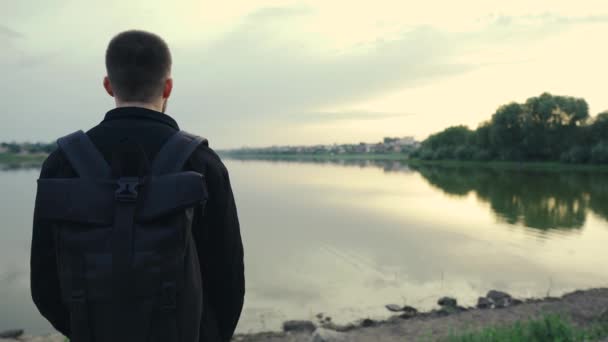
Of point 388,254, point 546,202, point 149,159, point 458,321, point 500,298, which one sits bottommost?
point 388,254

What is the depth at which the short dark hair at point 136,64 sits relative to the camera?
1.75 m

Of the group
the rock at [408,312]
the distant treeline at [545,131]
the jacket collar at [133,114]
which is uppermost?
the distant treeline at [545,131]

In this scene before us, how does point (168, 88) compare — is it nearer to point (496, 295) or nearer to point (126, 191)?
point (126, 191)

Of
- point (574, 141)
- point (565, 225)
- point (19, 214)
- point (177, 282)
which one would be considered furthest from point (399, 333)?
point (574, 141)

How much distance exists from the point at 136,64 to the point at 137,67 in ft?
0.04

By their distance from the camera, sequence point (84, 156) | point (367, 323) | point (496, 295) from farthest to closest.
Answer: point (496, 295), point (367, 323), point (84, 156)

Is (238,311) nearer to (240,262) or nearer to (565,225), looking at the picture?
(240,262)

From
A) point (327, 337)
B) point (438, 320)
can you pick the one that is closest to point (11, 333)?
point (327, 337)

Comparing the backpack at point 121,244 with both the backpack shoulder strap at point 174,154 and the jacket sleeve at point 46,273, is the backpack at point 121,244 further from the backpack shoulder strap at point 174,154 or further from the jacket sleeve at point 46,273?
the jacket sleeve at point 46,273

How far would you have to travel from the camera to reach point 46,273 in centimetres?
183

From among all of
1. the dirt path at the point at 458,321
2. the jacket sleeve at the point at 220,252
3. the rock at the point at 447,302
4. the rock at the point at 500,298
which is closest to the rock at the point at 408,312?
the dirt path at the point at 458,321

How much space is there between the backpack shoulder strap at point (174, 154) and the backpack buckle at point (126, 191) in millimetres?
96

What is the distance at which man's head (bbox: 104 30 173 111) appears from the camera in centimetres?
175

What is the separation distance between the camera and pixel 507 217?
73.5ft
